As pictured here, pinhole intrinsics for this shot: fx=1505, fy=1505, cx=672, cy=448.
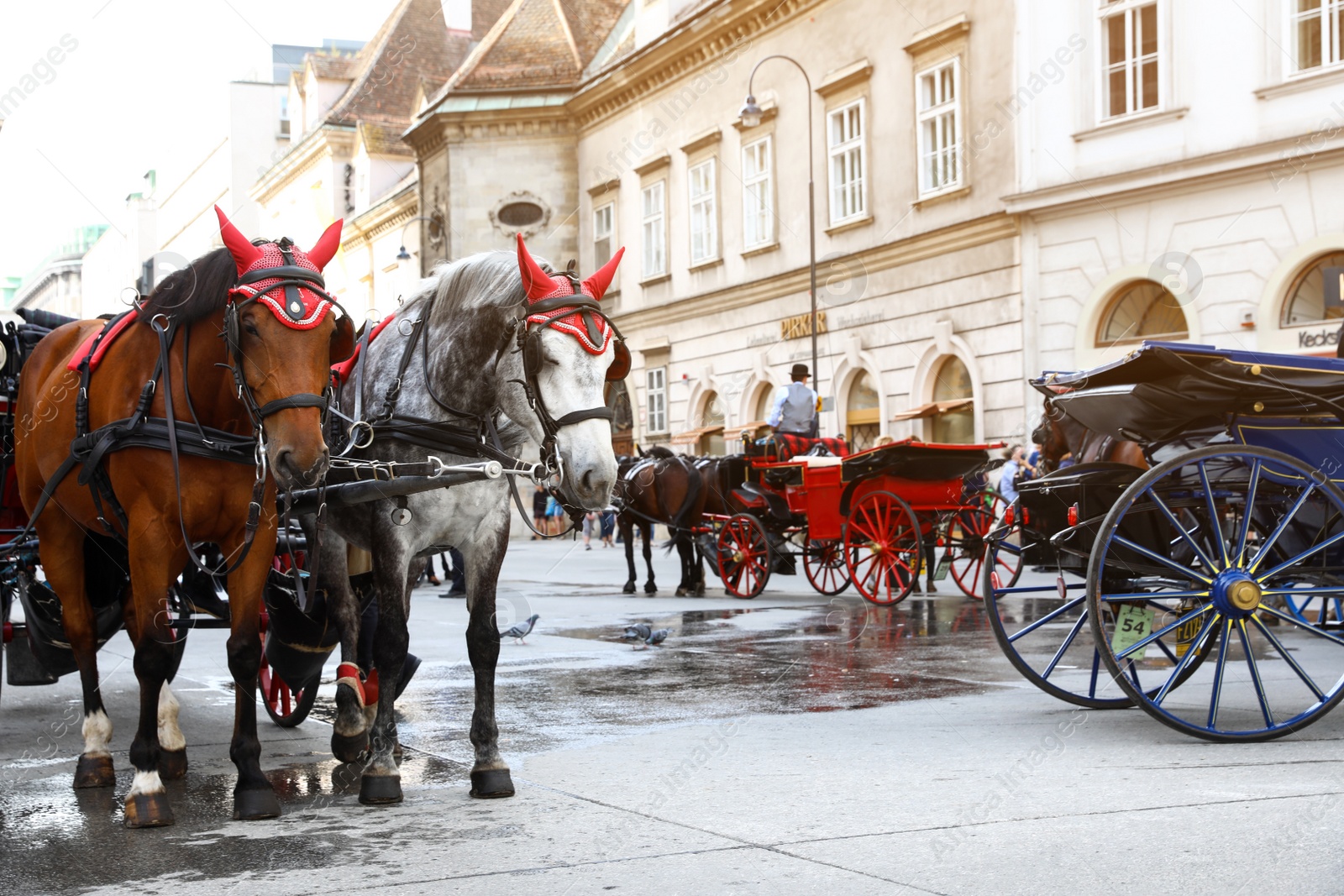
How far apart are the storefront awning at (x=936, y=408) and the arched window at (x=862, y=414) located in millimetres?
1180

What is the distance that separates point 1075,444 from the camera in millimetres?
8484

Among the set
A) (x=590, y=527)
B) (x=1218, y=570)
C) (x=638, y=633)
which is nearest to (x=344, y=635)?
(x=1218, y=570)

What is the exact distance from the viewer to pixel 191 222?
71750 mm

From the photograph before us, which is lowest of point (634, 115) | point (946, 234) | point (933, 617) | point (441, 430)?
point (933, 617)

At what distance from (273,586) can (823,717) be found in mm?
2771

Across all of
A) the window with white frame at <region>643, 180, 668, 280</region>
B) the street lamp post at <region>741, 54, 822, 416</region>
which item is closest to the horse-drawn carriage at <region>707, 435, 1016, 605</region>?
the street lamp post at <region>741, 54, 822, 416</region>

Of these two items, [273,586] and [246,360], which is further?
[273,586]

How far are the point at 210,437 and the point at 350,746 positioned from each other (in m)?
1.70

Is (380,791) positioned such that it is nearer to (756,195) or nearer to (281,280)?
(281,280)

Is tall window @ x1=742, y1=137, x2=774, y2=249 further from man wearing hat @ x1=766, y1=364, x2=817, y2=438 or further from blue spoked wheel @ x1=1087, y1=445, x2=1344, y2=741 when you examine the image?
blue spoked wheel @ x1=1087, y1=445, x2=1344, y2=741

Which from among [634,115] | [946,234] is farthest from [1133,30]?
[634,115]

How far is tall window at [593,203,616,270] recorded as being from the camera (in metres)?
36.6

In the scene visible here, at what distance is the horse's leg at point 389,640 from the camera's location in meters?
5.56

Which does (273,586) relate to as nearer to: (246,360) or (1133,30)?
(246,360)
